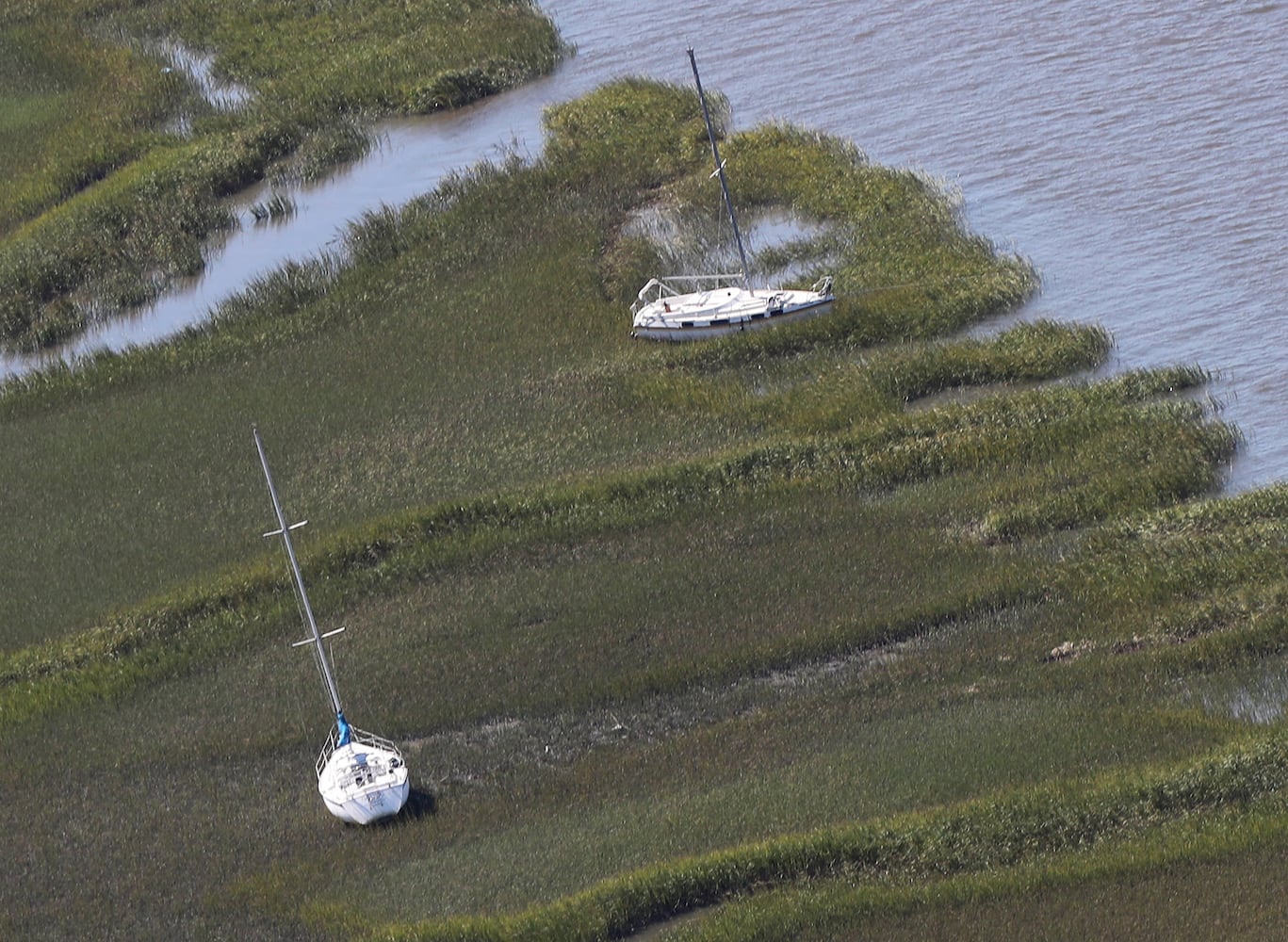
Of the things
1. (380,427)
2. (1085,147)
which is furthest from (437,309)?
(1085,147)

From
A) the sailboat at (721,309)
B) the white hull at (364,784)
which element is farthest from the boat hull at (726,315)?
the white hull at (364,784)

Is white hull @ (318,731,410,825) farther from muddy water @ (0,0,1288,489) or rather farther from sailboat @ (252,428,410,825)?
muddy water @ (0,0,1288,489)

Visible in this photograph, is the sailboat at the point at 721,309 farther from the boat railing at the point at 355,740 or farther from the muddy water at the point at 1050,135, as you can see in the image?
the boat railing at the point at 355,740

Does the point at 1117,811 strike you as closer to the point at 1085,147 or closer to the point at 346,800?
the point at 346,800

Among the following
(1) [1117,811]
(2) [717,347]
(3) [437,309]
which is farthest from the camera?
(3) [437,309]

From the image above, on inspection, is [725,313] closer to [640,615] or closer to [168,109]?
[640,615]

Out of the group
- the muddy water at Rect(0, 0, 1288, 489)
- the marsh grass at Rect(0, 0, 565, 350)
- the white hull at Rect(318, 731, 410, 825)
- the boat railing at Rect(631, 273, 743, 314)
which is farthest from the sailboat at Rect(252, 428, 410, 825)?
the marsh grass at Rect(0, 0, 565, 350)
